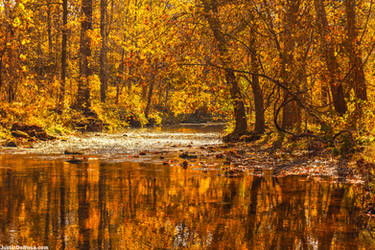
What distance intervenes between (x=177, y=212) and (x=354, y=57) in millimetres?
9226

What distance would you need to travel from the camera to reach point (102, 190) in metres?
8.21

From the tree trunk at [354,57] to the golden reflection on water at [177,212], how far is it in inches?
213

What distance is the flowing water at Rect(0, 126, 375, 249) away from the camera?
5085 mm

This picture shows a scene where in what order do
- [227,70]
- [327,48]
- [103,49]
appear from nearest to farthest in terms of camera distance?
[327,48] < [227,70] < [103,49]

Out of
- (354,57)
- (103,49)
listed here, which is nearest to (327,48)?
(354,57)

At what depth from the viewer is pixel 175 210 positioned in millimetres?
6668

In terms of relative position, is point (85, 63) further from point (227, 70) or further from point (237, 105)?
point (227, 70)

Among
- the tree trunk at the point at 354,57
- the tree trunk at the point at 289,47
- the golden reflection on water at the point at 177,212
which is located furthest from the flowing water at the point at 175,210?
the tree trunk at the point at 354,57

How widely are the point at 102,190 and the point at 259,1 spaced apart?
946cm

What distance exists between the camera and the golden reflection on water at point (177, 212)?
16.6 feet

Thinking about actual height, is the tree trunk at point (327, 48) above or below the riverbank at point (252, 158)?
above

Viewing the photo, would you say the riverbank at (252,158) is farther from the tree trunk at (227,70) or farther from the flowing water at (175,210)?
the tree trunk at (227,70)

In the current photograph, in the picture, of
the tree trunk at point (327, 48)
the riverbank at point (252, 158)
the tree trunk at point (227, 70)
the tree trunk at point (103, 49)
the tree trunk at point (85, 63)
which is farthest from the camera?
the tree trunk at point (103, 49)

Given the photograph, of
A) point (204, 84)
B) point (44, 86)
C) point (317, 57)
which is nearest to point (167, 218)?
point (317, 57)
